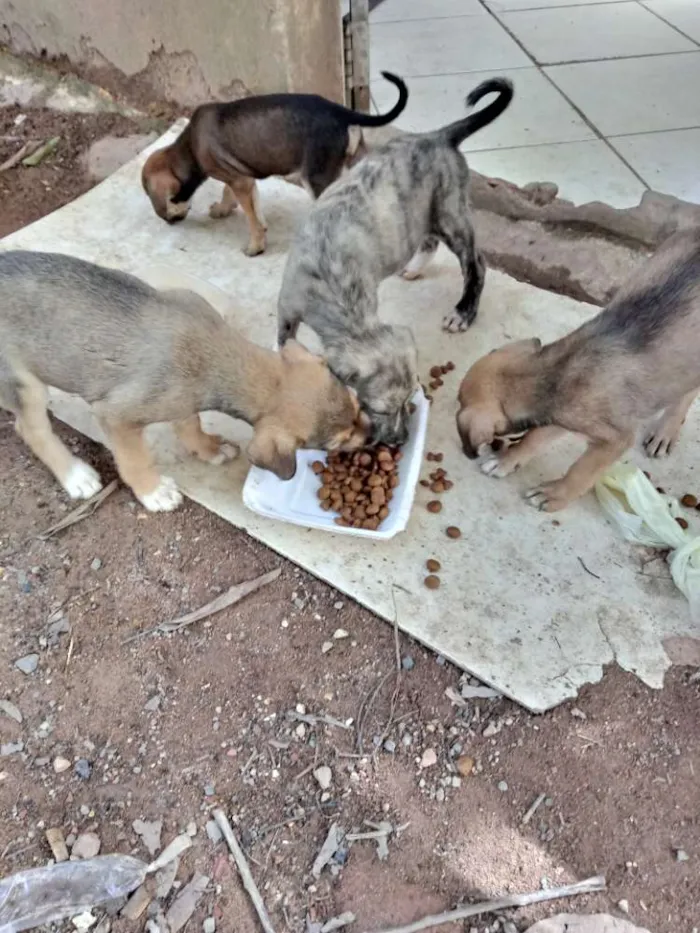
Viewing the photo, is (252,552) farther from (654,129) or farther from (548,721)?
(654,129)

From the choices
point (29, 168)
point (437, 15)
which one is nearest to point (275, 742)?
point (29, 168)

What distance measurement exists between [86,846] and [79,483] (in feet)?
5.38

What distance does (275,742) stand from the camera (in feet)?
9.50

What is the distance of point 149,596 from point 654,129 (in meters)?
5.31

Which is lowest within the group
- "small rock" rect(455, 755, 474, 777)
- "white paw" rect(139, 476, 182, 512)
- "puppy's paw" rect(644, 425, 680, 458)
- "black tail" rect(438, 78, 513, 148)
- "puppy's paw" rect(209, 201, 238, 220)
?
"small rock" rect(455, 755, 474, 777)

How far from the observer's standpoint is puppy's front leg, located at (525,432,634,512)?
329 cm

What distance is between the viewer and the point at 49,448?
11.8 ft

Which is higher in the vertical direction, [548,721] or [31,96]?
[31,96]

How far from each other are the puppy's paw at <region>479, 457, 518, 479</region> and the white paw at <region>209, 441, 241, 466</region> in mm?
1252

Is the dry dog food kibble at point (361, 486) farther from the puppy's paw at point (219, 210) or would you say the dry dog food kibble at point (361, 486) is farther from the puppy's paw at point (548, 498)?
the puppy's paw at point (219, 210)

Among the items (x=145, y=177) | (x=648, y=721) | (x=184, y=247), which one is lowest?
(x=648, y=721)

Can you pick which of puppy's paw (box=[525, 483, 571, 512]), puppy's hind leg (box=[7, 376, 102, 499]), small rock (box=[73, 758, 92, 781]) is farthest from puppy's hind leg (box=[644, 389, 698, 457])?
small rock (box=[73, 758, 92, 781])

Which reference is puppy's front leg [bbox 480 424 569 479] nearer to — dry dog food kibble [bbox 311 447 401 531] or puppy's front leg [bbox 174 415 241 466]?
dry dog food kibble [bbox 311 447 401 531]

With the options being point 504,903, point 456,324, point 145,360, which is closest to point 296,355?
point 145,360
